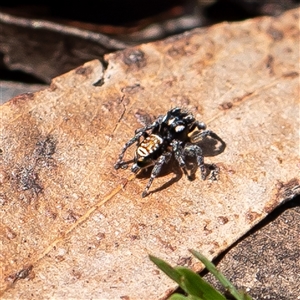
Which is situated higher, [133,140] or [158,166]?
[133,140]

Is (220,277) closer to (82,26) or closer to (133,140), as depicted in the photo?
(133,140)

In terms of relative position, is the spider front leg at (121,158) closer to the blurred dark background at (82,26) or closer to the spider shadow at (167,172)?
the spider shadow at (167,172)

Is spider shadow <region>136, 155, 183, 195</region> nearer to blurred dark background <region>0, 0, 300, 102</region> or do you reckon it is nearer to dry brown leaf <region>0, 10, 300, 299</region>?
dry brown leaf <region>0, 10, 300, 299</region>

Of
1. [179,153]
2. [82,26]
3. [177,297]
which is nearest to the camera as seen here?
[177,297]

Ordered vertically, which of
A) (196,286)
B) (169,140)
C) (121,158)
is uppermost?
(121,158)

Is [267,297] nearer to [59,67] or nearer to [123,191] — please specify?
[123,191]

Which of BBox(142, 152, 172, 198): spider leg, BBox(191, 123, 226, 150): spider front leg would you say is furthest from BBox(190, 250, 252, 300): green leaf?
BBox(191, 123, 226, 150): spider front leg

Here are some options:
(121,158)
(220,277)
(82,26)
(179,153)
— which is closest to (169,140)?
(179,153)
